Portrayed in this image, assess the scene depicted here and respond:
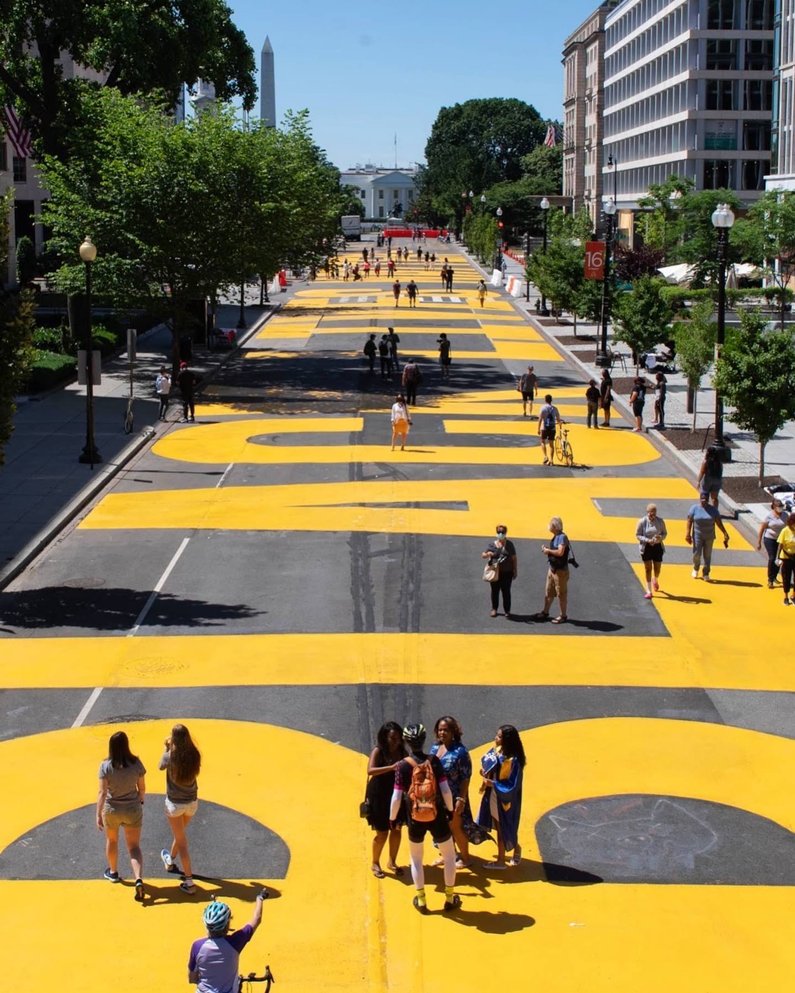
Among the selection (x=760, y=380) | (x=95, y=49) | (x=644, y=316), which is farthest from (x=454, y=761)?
(x=95, y=49)

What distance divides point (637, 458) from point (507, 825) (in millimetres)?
21573

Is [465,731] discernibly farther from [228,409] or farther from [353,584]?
[228,409]

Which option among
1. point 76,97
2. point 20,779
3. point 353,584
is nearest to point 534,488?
point 353,584

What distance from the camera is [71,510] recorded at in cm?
2641

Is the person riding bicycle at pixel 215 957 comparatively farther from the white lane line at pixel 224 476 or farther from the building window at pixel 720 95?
the building window at pixel 720 95

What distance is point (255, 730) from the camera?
15.3m

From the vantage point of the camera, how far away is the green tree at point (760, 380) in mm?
28125

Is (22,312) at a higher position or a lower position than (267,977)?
higher

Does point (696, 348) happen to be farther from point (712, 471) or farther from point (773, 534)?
point (773, 534)

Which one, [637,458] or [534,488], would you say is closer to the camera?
[534,488]

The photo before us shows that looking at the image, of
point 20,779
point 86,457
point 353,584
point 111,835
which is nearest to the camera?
point 111,835

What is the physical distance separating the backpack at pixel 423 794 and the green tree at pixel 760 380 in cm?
1849

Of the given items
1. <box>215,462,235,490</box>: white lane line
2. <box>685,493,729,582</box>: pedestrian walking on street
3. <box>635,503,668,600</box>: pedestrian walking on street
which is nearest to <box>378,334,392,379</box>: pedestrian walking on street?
<box>215,462,235,490</box>: white lane line

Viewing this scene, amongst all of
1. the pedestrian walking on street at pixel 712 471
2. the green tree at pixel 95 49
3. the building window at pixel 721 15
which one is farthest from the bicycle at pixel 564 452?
the building window at pixel 721 15
